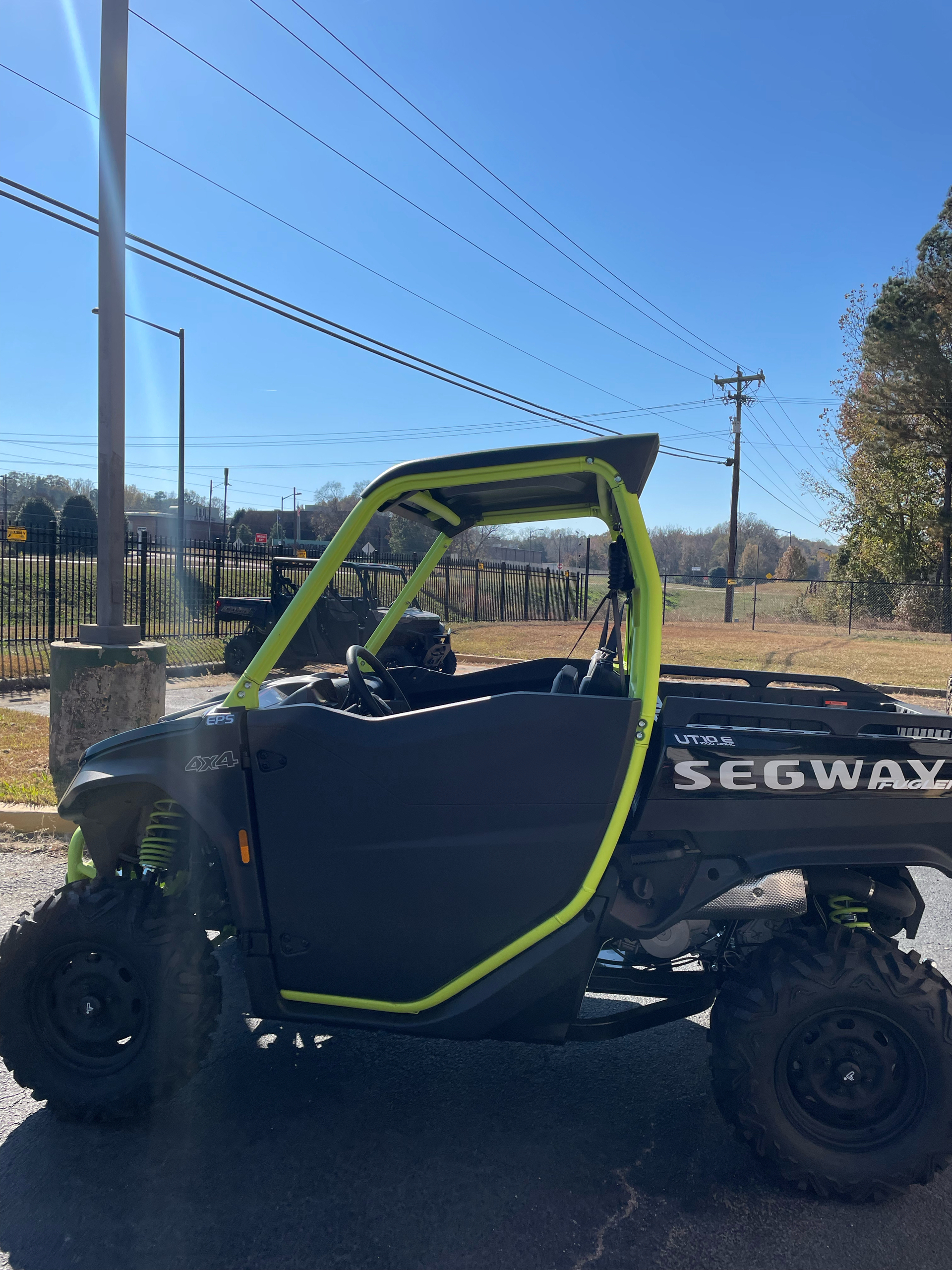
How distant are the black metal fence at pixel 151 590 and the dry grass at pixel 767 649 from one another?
2724mm

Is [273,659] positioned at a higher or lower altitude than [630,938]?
higher

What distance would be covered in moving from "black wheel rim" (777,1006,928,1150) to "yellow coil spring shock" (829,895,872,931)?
30 centimetres

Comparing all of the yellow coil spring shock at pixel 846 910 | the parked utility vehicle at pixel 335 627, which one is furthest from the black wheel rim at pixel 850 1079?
the parked utility vehicle at pixel 335 627

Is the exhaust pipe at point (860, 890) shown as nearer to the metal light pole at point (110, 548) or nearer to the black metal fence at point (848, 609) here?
the metal light pole at point (110, 548)

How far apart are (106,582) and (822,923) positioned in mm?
5265

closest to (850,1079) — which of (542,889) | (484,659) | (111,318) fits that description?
(542,889)

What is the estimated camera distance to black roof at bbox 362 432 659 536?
7.74 ft

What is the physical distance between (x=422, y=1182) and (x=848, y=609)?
38401 mm

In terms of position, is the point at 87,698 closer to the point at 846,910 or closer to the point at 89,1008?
the point at 89,1008

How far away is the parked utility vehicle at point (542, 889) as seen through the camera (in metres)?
2.36

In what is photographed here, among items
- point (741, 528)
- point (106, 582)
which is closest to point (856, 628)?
point (106, 582)

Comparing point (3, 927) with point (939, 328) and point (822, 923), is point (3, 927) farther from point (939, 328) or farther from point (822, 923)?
point (939, 328)

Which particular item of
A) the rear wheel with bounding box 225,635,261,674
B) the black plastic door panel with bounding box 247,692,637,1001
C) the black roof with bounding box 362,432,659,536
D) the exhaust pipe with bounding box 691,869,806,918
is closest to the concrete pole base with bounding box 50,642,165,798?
the black roof with bounding box 362,432,659,536

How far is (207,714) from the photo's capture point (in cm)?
254
